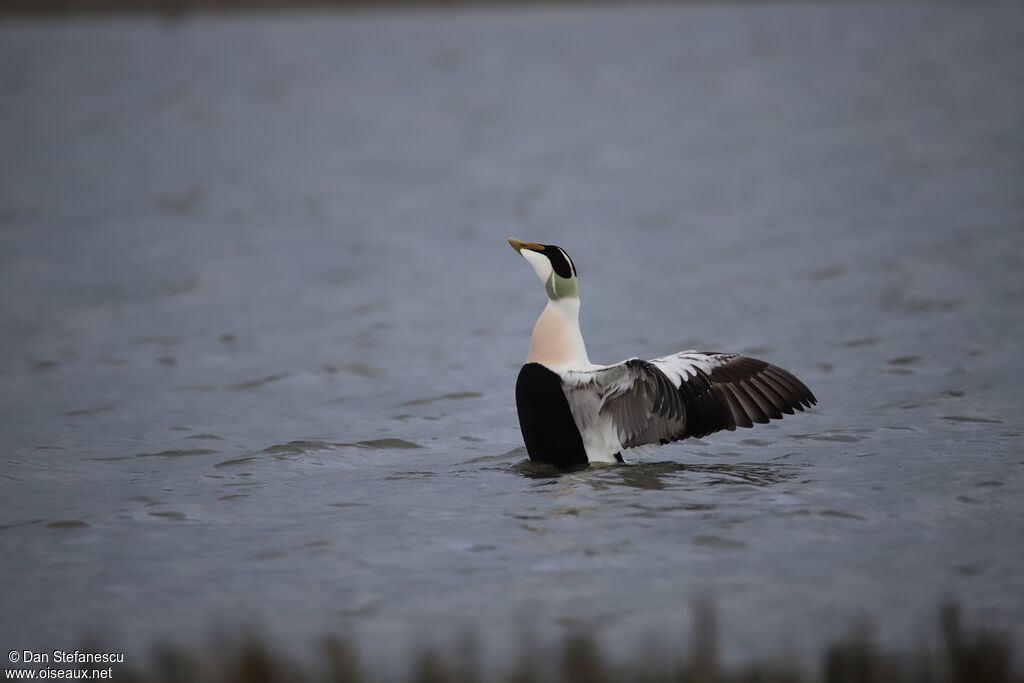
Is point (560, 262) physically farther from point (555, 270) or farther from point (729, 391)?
point (729, 391)

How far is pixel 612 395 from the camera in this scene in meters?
8.02

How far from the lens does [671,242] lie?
64.4 feet

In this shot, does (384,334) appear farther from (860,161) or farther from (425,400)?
(860,161)

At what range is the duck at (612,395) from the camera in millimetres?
7980

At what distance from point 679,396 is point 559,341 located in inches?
33.0

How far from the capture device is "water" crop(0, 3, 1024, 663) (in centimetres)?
634

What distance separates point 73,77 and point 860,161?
30.3 metres

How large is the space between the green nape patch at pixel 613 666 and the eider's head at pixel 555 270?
336 cm

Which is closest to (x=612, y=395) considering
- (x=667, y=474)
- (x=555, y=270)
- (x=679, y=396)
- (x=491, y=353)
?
(x=679, y=396)

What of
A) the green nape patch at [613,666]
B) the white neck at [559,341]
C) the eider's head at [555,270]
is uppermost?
the eider's head at [555,270]

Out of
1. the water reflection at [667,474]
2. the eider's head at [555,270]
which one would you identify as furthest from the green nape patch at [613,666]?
the eider's head at [555,270]

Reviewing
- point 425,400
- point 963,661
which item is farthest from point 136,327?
point 963,661

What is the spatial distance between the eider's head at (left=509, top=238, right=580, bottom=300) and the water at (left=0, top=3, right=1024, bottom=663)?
116 cm

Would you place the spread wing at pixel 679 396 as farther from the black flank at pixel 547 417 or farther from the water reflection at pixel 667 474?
the water reflection at pixel 667 474
